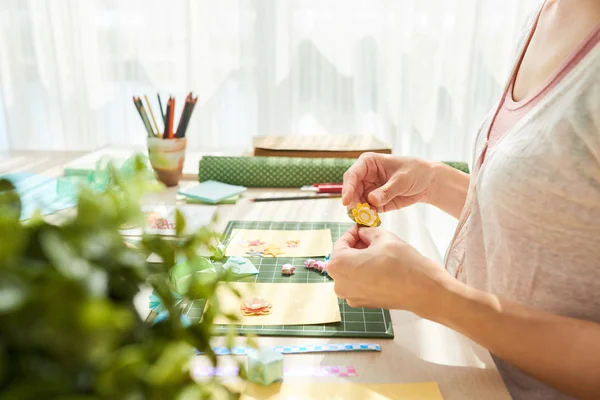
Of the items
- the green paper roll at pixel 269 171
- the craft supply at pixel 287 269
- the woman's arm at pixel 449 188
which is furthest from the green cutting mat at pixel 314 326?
the green paper roll at pixel 269 171

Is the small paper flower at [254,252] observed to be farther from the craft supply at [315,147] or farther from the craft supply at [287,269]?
the craft supply at [315,147]

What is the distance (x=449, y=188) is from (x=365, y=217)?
0.94 ft

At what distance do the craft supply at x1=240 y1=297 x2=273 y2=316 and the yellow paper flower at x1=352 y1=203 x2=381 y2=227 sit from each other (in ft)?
0.56

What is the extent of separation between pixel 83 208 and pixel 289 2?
169cm

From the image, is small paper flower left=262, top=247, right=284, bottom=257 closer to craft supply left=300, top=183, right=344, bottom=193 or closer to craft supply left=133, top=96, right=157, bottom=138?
craft supply left=300, top=183, right=344, bottom=193

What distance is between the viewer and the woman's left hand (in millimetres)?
640

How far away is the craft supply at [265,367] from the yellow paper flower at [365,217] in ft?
0.78

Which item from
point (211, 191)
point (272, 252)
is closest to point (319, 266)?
point (272, 252)

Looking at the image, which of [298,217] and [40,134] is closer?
[298,217]

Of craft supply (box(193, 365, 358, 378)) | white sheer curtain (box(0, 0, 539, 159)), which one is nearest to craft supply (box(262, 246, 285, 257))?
craft supply (box(193, 365, 358, 378))

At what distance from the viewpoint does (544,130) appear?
0.68 meters

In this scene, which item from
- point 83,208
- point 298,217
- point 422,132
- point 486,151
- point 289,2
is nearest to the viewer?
point 83,208

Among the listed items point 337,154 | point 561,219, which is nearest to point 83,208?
point 561,219

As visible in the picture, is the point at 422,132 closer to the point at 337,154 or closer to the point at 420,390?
the point at 337,154
